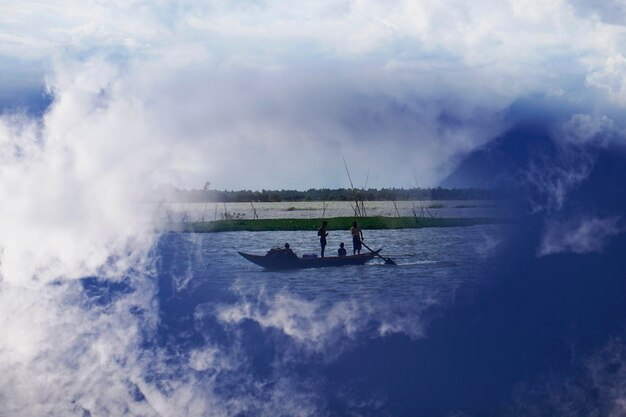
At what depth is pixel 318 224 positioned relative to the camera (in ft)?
155

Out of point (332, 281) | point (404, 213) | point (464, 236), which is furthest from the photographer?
point (404, 213)

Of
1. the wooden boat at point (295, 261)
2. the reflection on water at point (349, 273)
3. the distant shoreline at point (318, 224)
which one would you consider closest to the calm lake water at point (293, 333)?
the reflection on water at point (349, 273)

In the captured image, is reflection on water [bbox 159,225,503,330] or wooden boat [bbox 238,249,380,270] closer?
reflection on water [bbox 159,225,503,330]

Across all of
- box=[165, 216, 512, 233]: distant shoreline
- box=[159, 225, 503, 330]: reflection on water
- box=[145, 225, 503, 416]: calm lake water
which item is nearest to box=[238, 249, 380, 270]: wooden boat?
box=[159, 225, 503, 330]: reflection on water

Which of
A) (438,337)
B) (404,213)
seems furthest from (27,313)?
(404,213)

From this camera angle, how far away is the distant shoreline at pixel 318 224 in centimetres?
4450

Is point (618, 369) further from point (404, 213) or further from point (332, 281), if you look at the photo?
point (404, 213)

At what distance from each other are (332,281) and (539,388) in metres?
11.3

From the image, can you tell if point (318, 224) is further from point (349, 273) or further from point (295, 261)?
point (349, 273)

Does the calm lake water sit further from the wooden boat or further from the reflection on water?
the wooden boat

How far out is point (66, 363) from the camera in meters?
14.3

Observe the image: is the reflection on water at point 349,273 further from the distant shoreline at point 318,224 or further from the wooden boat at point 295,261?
the distant shoreline at point 318,224

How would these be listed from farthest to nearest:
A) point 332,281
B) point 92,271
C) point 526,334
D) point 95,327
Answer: point 332,281
point 92,271
point 95,327
point 526,334

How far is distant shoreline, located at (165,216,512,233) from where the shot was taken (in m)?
44.5
